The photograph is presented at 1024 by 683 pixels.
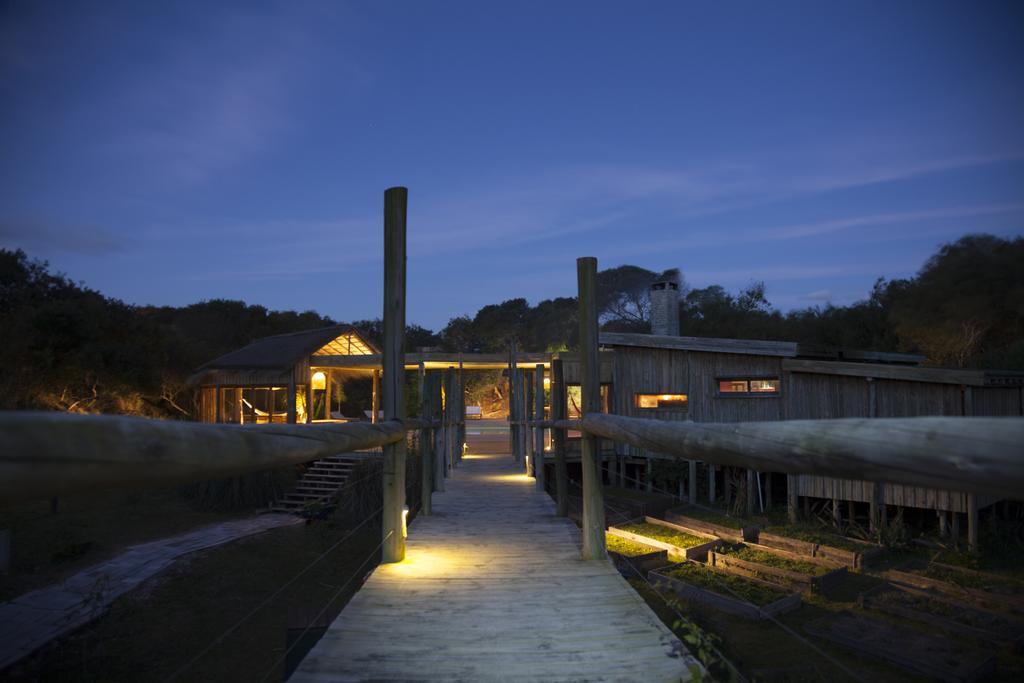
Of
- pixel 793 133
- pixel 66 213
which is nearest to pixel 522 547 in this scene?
pixel 793 133

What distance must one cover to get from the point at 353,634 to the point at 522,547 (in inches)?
90.8

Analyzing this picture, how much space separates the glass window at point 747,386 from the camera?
1412 centimetres

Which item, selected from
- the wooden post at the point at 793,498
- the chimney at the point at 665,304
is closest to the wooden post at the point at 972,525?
the wooden post at the point at 793,498

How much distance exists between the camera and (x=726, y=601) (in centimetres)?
758

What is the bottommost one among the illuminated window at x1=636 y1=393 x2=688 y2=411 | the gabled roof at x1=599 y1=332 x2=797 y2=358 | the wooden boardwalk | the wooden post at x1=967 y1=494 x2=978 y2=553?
the wooden post at x1=967 y1=494 x2=978 y2=553

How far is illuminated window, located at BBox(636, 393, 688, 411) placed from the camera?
15336 mm

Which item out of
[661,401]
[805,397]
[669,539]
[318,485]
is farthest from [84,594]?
[805,397]

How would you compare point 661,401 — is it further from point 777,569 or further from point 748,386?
point 777,569

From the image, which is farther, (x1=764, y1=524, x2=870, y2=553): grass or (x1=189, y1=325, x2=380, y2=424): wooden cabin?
(x1=189, y1=325, x2=380, y2=424): wooden cabin

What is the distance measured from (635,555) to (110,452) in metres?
9.50

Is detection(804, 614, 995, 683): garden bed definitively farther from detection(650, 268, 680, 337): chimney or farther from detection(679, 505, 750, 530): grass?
detection(650, 268, 680, 337): chimney

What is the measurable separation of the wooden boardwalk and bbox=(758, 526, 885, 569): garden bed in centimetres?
633

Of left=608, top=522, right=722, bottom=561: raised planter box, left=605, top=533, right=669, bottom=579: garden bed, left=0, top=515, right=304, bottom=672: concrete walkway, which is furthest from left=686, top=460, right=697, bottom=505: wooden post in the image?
left=0, top=515, right=304, bottom=672: concrete walkway

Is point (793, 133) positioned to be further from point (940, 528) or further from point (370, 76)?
point (940, 528)
